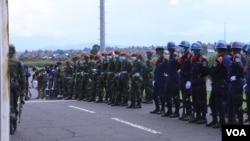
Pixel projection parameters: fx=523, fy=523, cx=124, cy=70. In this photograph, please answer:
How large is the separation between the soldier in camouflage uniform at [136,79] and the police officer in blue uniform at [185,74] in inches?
167

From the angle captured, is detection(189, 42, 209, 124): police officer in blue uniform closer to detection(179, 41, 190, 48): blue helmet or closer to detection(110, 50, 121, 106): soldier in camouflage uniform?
detection(179, 41, 190, 48): blue helmet

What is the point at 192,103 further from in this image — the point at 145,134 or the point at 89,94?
the point at 89,94

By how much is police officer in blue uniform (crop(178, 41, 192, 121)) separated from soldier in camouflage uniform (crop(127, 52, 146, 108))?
13.9ft

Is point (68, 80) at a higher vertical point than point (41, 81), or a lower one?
higher

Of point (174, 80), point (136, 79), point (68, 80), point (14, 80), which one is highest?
point (14, 80)

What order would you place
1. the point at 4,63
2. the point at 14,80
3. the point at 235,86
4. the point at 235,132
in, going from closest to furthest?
the point at 235,132, the point at 4,63, the point at 235,86, the point at 14,80

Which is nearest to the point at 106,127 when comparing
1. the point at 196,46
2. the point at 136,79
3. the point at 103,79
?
the point at 196,46

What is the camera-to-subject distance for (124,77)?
19953 mm

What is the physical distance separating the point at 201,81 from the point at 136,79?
17.9 feet

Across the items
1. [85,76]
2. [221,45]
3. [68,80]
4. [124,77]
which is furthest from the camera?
[68,80]

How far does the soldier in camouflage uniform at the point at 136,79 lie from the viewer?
1916 centimetres

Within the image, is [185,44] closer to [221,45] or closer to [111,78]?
[221,45]

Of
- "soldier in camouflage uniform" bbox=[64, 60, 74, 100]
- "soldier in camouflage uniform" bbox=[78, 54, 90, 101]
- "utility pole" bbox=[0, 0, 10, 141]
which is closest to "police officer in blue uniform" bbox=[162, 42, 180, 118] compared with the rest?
"soldier in camouflage uniform" bbox=[78, 54, 90, 101]

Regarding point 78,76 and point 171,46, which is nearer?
point 171,46
